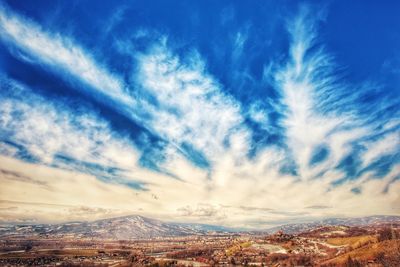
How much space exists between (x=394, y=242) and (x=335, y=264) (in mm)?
34655

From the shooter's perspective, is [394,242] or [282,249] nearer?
[394,242]

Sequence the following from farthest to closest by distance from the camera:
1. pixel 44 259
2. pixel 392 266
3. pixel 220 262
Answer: pixel 44 259 < pixel 220 262 < pixel 392 266

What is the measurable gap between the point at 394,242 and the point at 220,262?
292 ft

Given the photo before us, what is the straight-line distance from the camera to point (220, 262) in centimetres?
17362

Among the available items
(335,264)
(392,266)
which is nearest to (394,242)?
(335,264)

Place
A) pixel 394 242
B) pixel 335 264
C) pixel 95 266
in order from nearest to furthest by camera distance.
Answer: pixel 335 264
pixel 394 242
pixel 95 266

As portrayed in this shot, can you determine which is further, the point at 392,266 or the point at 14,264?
the point at 14,264

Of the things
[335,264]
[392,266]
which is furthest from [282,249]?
[392,266]

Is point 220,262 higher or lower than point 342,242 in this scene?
lower

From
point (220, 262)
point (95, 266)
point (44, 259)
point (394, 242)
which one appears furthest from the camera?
point (44, 259)

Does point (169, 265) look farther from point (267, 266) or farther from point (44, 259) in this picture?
point (44, 259)

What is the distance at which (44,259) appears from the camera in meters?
186

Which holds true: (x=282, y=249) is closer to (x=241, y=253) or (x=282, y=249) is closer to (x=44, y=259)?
(x=241, y=253)

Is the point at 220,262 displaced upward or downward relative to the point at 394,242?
downward
